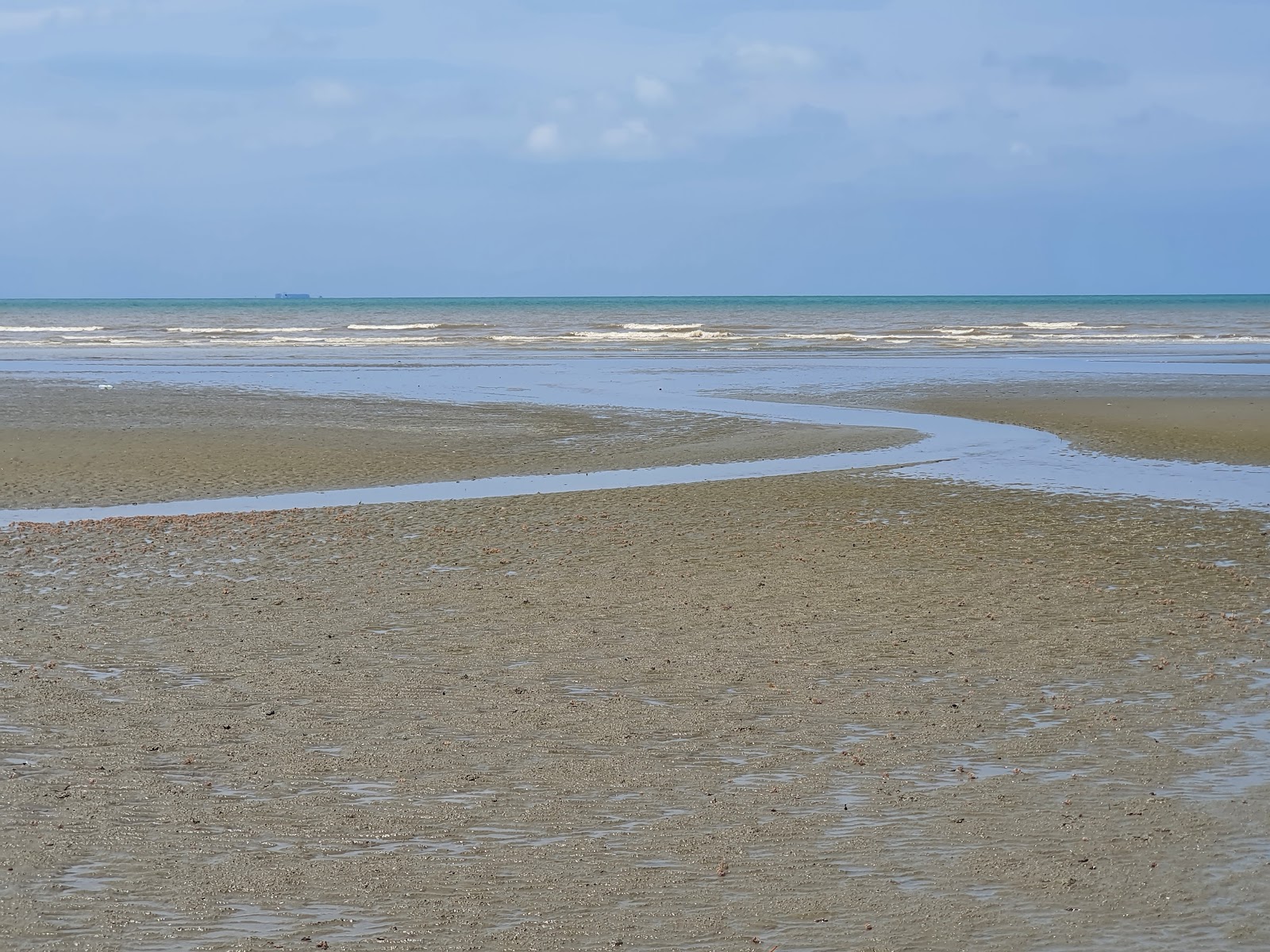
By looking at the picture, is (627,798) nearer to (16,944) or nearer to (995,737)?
(995,737)

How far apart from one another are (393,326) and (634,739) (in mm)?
78860

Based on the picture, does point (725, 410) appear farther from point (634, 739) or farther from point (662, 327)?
point (662, 327)

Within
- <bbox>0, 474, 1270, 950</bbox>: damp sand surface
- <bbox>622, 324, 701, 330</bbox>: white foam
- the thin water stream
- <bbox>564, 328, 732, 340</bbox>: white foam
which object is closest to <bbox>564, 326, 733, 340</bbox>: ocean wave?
<bbox>564, 328, 732, 340</bbox>: white foam

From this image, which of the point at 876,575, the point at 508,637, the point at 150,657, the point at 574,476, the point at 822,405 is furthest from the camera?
the point at 822,405

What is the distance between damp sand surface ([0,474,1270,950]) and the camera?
5004 mm

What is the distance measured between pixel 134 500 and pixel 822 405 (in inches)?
626

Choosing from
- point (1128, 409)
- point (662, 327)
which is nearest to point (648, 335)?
point (662, 327)

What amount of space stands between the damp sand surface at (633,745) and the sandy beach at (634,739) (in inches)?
1.0

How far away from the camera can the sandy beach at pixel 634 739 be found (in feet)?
16.5

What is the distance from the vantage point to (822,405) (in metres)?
28.7

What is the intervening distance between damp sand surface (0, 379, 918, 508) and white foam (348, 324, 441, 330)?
50629 millimetres

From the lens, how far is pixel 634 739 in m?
7.05

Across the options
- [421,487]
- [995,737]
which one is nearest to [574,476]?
[421,487]

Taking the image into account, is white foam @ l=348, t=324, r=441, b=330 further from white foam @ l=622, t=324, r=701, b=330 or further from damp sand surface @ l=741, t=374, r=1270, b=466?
damp sand surface @ l=741, t=374, r=1270, b=466
